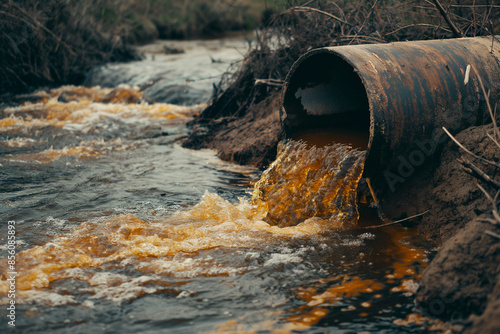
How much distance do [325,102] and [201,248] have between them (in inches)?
85.5

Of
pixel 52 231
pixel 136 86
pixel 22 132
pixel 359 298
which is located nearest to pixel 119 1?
pixel 136 86

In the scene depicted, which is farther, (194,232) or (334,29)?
(334,29)

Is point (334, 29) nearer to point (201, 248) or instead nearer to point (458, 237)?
point (201, 248)

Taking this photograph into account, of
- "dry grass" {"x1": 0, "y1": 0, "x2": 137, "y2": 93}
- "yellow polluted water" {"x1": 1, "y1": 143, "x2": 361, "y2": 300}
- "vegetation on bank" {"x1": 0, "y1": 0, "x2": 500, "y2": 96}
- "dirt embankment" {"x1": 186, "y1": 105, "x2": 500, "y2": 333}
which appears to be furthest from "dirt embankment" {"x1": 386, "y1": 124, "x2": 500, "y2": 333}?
"dry grass" {"x1": 0, "y1": 0, "x2": 137, "y2": 93}

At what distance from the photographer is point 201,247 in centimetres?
378

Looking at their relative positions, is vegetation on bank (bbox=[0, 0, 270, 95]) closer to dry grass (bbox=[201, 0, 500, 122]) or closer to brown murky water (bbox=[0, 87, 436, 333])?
dry grass (bbox=[201, 0, 500, 122])

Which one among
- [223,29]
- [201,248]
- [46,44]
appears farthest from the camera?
[223,29]

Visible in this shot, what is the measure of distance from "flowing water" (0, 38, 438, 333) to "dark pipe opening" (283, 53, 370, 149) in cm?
29

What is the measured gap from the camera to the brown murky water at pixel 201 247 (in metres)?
2.83

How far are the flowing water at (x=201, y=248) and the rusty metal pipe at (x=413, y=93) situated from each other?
0.39 m

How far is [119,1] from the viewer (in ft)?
47.7

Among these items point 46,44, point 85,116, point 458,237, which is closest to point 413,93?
point 458,237

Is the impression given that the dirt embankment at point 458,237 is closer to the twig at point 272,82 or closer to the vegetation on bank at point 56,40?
the twig at point 272,82

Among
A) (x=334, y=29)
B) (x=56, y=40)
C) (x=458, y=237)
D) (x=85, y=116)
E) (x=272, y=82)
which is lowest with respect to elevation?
(x=85, y=116)
